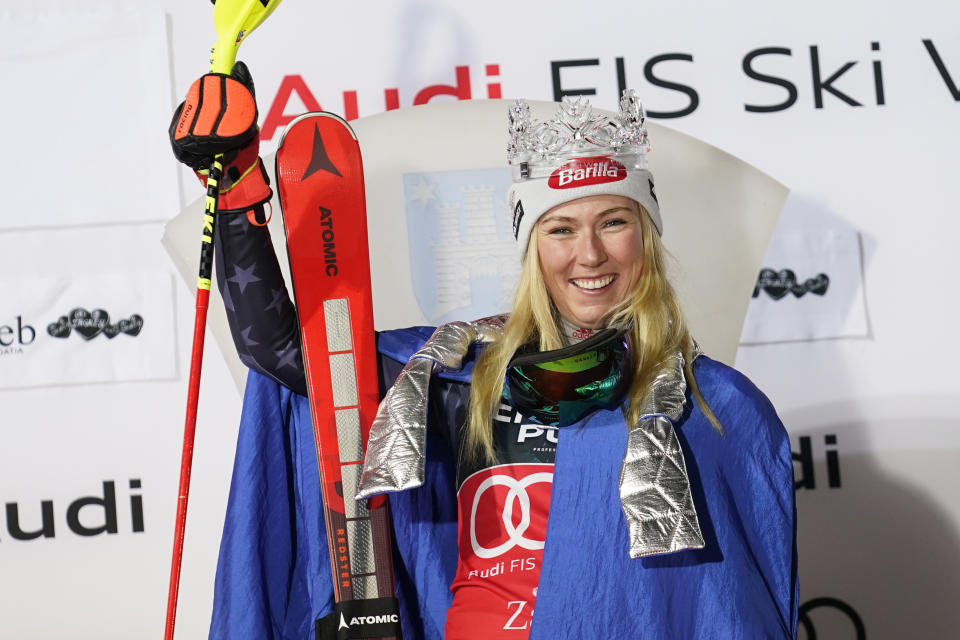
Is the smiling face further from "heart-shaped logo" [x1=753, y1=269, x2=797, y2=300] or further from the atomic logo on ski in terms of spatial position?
"heart-shaped logo" [x1=753, y1=269, x2=797, y2=300]

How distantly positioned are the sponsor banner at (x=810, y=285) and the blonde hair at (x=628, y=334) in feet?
2.35

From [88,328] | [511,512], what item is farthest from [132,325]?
[511,512]

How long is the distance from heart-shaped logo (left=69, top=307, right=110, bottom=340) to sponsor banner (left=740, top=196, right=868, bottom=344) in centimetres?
144

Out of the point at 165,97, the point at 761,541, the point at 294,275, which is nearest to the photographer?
the point at 761,541

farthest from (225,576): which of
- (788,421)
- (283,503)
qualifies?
(788,421)

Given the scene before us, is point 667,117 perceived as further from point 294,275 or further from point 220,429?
point 220,429

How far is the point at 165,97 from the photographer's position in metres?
2.08

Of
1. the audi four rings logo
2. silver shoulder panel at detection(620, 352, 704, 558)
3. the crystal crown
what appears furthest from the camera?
the crystal crown

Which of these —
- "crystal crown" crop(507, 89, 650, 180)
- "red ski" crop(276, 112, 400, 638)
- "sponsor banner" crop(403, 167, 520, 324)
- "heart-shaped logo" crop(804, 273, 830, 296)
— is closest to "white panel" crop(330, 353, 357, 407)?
"red ski" crop(276, 112, 400, 638)

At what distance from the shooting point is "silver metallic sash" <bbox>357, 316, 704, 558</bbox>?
4.23 ft

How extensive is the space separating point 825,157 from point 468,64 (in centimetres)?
84

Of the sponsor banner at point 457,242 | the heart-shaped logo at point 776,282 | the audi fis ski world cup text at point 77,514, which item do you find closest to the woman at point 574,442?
the sponsor banner at point 457,242

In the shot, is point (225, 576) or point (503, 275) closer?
point (225, 576)

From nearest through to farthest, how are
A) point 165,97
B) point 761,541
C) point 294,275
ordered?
point 761,541 < point 294,275 < point 165,97
